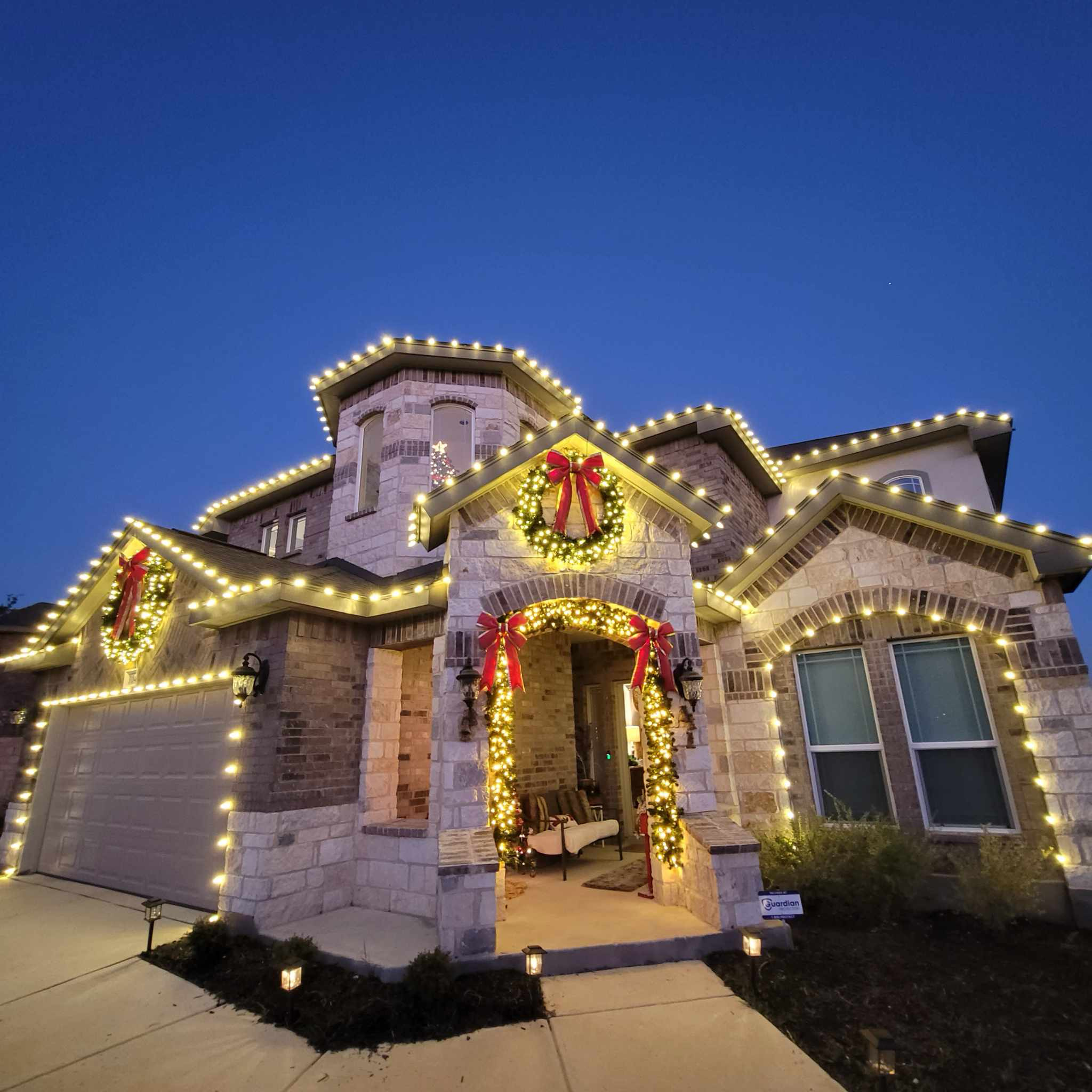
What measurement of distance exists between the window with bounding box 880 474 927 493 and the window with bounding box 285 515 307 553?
13.1m

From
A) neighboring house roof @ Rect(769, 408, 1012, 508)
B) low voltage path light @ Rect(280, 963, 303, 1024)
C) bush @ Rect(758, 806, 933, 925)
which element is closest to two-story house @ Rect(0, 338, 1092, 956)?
bush @ Rect(758, 806, 933, 925)

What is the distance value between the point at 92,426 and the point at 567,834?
227 meters

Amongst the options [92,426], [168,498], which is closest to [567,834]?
[168,498]

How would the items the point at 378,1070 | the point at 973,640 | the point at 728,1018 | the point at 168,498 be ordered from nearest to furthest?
the point at 378,1070 → the point at 728,1018 → the point at 973,640 → the point at 168,498

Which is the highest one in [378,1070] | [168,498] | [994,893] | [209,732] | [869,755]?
[168,498]

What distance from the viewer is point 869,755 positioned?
7.20m

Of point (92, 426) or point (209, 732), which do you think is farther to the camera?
point (92, 426)

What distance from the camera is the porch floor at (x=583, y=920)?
17.8 ft

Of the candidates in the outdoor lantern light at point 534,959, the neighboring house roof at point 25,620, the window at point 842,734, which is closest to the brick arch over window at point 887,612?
the window at point 842,734

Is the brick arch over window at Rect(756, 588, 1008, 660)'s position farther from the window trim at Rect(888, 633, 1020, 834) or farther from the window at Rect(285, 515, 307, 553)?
the window at Rect(285, 515, 307, 553)

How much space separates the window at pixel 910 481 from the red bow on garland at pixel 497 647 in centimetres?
965

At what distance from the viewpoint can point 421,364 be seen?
1081cm

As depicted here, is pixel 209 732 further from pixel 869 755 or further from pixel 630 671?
pixel 869 755

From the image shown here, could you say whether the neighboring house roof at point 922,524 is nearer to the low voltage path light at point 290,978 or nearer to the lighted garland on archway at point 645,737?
the lighted garland on archway at point 645,737
